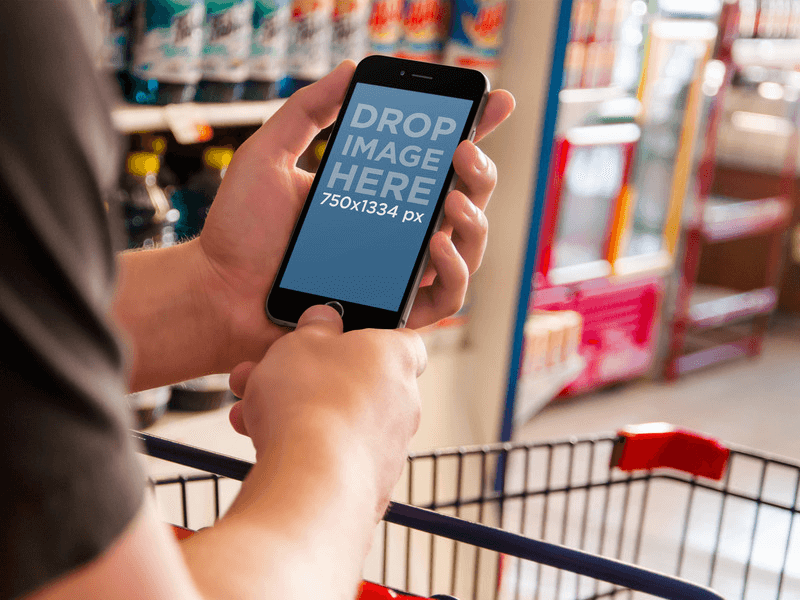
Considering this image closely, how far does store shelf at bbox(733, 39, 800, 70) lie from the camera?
3.94m

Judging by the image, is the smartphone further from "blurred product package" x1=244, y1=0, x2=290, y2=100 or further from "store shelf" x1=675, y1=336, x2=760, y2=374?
"store shelf" x1=675, y1=336, x2=760, y2=374

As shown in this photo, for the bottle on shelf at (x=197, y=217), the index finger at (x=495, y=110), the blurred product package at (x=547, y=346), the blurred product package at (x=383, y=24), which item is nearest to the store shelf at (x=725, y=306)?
the blurred product package at (x=547, y=346)

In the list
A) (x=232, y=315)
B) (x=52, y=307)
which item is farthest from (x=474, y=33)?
(x=52, y=307)

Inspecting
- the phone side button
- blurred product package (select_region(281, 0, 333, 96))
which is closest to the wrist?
the phone side button

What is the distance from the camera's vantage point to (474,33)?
2.01 m

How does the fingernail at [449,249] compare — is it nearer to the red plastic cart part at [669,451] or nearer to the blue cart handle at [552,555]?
the blue cart handle at [552,555]

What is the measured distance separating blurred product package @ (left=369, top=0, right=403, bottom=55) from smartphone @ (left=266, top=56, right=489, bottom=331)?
Answer: 3.08ft

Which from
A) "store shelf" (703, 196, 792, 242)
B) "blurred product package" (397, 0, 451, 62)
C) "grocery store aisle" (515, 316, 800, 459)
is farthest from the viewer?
"store shelf" (703, 196, 792, 242)

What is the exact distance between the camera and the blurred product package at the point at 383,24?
185 cm

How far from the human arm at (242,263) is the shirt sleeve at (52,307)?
0.61 metres

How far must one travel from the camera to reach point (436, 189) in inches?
34.8

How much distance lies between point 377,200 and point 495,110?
0.56 feet

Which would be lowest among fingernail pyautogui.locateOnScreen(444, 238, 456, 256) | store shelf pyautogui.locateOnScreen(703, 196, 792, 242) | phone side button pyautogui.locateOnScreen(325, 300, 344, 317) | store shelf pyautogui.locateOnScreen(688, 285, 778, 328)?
store shelf pyautogui.locateOnScreen(688, 285, 778, 328)

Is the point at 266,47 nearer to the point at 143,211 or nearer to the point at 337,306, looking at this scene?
the point at 143,211
